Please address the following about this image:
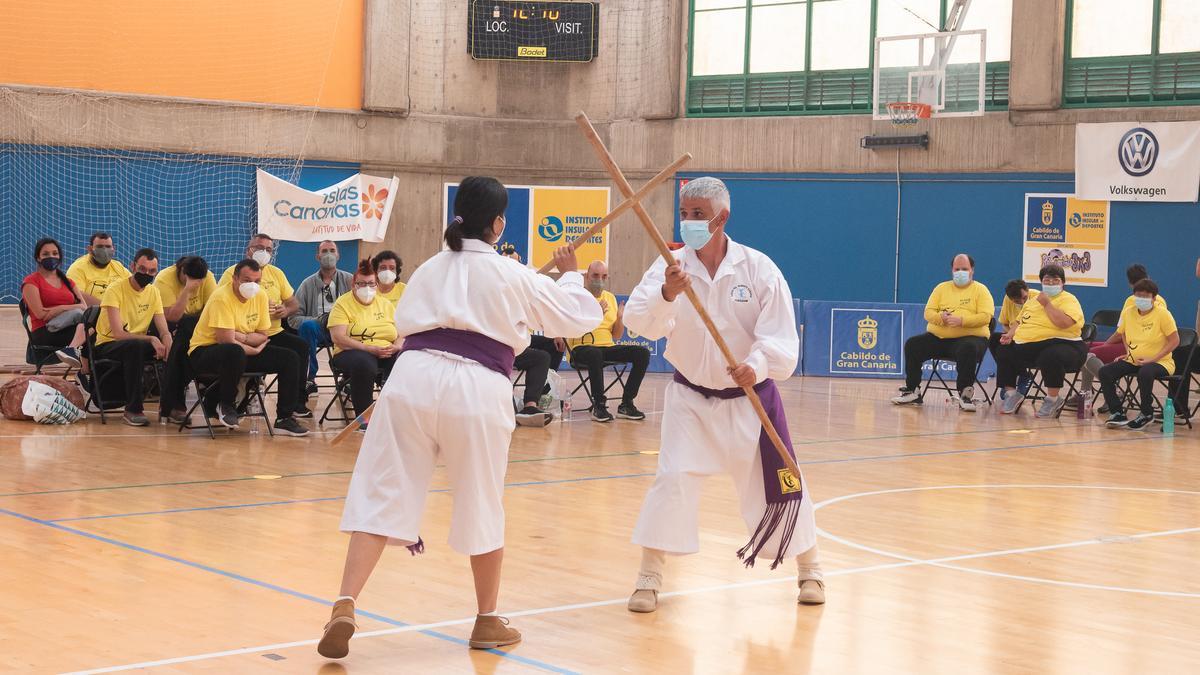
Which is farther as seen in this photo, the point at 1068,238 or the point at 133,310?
the point at 1068,238

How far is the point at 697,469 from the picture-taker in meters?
6.00

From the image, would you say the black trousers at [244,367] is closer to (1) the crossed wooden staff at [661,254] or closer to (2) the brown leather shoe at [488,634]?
(1) the crossed wooden staff at [661,254]

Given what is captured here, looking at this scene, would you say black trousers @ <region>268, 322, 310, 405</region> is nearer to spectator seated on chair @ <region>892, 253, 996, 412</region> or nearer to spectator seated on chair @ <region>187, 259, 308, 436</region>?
spectator seated on chair @ <region>187, 259, 308, 436</region>

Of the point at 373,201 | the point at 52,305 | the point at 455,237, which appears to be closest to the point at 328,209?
the point at 373,201

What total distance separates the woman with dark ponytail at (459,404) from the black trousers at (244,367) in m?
6.59

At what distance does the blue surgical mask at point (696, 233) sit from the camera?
5996mm

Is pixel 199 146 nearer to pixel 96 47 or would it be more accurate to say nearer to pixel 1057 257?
pixel 96 47

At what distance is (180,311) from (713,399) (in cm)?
778

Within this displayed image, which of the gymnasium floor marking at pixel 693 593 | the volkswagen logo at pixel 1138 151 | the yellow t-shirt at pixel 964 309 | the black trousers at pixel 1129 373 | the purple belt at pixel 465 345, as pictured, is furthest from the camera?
the volkswagen logo at pixel 1138 151

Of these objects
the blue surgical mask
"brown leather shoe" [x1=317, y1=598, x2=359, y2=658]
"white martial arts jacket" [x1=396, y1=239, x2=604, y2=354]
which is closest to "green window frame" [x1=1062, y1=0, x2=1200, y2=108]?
the blue surgical mask

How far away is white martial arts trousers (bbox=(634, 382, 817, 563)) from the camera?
5.94 m

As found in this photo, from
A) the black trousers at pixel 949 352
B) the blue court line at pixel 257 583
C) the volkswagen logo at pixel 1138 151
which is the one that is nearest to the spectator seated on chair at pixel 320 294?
the blue court line at pixel 257 583

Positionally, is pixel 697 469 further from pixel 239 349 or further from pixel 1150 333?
pixel 1150 333

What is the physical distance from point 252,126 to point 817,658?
699 inches
